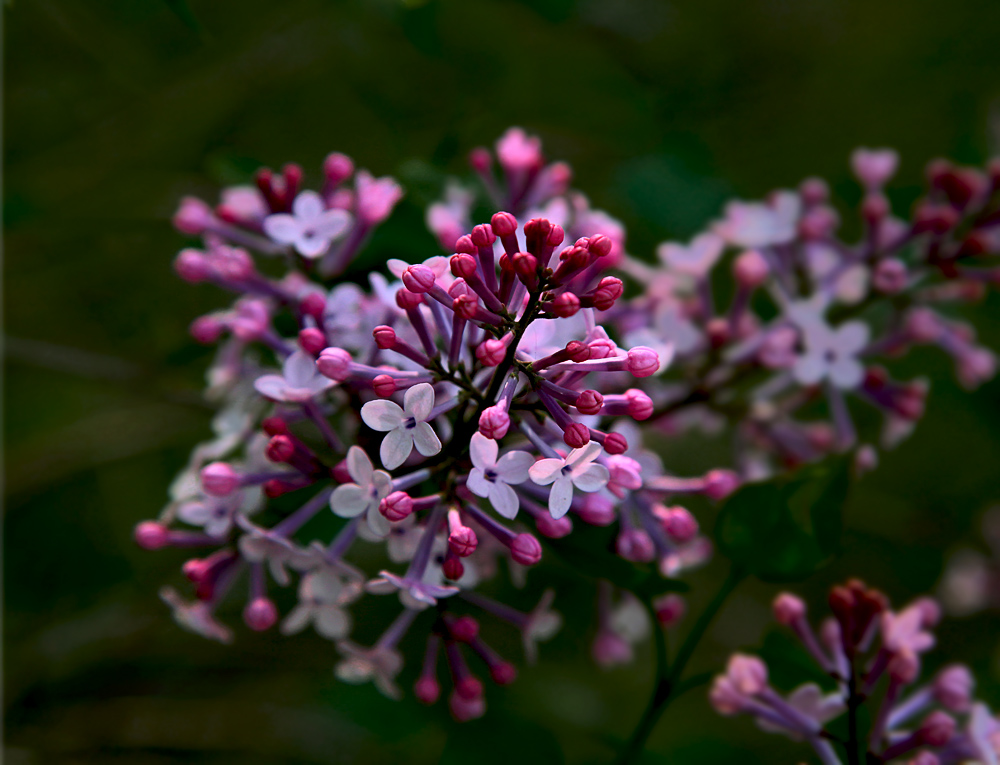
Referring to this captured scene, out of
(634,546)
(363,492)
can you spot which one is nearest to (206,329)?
(363,492)

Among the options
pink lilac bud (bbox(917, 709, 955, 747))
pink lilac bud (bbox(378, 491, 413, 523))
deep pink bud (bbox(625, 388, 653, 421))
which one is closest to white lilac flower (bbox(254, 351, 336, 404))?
pink lilac bud (bbox(378, 491, 413, 523))

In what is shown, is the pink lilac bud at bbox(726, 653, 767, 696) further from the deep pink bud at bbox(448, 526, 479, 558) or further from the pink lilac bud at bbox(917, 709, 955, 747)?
the deep pink bud at bbox(448, 526, 479, 558)

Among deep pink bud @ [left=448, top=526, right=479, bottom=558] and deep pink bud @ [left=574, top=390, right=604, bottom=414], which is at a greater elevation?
deep pink bud @ [left=574, top=390, right=604, bottom=414]

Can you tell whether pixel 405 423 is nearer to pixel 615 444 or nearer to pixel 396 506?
pixel 396 506

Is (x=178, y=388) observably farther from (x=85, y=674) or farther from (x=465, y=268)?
(x=465, y=268)

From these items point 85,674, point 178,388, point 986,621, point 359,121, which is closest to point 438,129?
point 359,121

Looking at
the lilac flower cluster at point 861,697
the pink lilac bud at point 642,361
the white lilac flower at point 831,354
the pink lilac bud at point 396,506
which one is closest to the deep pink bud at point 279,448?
the pink lilac bud at point 396,506

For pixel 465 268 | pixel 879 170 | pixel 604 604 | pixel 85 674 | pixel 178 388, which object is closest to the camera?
pixel 465 268
